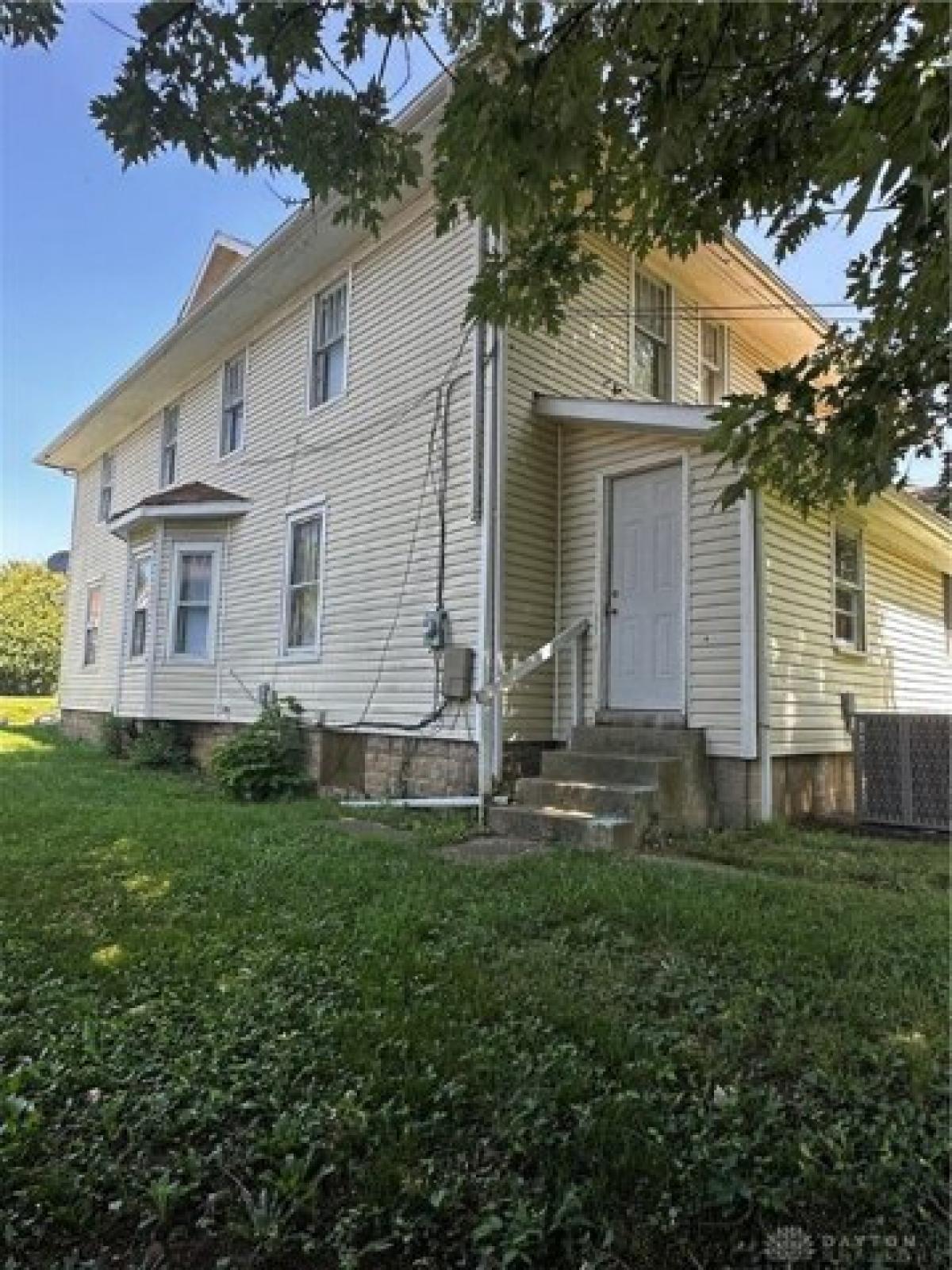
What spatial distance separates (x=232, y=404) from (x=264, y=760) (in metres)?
6.15

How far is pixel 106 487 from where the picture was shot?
54.5 ft

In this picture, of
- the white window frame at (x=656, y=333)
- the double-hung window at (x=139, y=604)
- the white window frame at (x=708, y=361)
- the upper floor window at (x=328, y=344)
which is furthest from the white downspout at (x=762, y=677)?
the double-hung window at (x=139, y=604)

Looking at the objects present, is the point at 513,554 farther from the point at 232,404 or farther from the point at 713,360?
the point at 232,404

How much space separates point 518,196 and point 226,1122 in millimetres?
2790

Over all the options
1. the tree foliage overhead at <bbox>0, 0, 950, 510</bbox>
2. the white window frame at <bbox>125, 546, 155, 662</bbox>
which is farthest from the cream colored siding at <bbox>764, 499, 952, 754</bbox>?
the white window frame at <bbox>125, 546, 155, 662</bbox>

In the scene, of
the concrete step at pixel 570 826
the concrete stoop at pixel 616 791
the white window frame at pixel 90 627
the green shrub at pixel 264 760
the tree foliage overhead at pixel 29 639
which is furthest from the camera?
the tree foliage overhead at pixel 29 639

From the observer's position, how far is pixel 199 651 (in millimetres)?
11602

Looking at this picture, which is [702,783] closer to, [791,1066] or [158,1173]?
[791,1066]

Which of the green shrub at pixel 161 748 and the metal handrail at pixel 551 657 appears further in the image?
the green shrub at pixel 161 748

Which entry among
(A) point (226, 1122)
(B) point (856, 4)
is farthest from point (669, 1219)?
(B) point (856, 4)

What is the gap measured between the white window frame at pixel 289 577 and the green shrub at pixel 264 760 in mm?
814

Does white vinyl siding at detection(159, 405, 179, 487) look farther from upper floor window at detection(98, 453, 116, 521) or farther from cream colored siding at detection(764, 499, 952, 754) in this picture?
cream colored siding at detection(764, 499, 952, 754)

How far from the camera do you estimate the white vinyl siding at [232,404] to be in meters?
12.0

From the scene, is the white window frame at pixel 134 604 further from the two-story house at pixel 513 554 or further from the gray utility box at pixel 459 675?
the gray utility box at pixel 459 675
